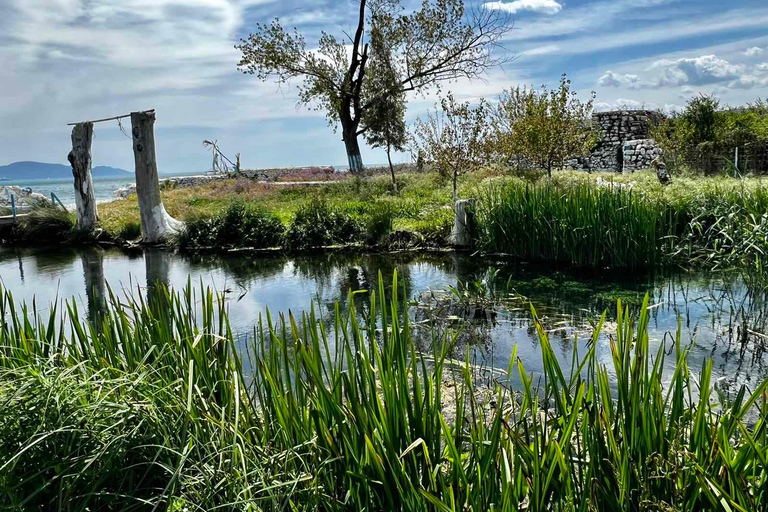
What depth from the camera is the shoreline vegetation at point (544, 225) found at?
847cm

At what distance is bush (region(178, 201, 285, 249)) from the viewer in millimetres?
12930

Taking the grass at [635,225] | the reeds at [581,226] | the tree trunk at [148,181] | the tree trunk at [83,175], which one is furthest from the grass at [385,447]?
the tree trunk at [83,175]

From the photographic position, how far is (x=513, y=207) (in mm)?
9922

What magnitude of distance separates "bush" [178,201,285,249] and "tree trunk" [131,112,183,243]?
25.1 inches

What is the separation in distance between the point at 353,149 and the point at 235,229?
1428 centimetres

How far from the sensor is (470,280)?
8.55 metres

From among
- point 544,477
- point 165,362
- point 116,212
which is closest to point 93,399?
point 165,362

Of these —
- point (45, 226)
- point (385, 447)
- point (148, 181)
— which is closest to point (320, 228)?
point (148, 181)

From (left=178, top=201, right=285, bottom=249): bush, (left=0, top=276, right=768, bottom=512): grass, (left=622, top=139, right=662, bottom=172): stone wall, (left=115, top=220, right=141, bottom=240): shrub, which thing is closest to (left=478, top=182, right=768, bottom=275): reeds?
(left=178, top=201, right=285, bottom=249): bush

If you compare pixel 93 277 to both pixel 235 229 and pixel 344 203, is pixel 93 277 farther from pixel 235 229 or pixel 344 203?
pixel 344 203

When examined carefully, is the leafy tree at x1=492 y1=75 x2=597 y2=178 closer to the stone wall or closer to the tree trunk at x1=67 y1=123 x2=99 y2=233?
the stone wall

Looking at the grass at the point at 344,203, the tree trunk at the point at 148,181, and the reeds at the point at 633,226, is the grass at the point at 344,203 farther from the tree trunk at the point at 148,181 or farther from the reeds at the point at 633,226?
the reeds at the point at 633,226

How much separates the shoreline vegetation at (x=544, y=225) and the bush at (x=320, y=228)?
0.07 ft

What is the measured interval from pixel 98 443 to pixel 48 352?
113cm
